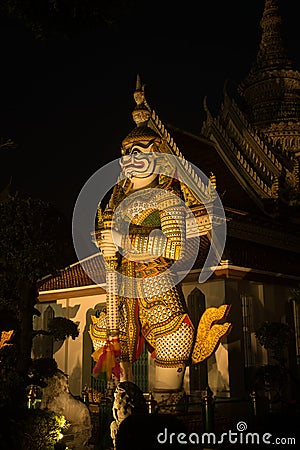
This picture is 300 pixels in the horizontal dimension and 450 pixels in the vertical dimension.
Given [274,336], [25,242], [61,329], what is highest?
[25,242]

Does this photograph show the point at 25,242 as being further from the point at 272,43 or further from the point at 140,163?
the point at 272,43

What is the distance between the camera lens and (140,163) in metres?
6.77

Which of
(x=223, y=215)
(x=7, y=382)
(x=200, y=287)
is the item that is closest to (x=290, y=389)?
(x=200, y=287)

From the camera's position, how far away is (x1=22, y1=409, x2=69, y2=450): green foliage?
5535 mm

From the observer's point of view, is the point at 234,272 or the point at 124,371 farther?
the point at 234,272

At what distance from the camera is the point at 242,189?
10.6 metres

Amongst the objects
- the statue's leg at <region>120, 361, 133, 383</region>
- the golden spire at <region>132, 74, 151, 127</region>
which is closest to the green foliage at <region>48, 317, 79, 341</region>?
the statue's leg at <region>120, 361, 133, 383</region>

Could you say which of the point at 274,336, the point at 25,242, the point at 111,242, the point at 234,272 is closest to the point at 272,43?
the point at 234,272

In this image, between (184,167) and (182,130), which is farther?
(182,130)

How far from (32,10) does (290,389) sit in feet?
22.3

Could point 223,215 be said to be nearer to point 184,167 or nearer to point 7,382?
point 184,167

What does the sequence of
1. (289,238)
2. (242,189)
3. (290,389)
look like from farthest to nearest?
(242,189) < (289,238) < (290,389)

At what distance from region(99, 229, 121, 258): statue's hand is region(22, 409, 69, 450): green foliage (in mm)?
1803

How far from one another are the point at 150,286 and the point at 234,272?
73.4 inches
